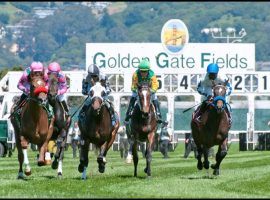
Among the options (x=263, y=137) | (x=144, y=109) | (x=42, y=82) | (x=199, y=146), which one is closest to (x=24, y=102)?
(x=42, y=82)

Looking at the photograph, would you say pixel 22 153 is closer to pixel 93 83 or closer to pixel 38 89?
pixel 38 89

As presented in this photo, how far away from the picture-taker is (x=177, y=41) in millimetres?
76125

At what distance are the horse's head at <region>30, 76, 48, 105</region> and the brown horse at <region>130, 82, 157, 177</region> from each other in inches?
90.1

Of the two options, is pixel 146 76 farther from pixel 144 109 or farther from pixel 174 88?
pixel 174 88

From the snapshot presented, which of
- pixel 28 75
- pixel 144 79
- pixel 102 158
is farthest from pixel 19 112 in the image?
pixel 144 79

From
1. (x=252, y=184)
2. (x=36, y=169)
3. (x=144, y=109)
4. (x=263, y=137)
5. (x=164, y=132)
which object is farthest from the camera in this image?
(x=263, y=137)

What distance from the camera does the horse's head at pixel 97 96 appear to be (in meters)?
25.8

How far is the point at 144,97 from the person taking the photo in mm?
26500

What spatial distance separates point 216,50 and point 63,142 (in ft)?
159

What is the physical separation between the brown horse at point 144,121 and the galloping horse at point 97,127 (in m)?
0.69

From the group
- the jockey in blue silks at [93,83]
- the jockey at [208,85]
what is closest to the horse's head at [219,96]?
the jockey at [208,85]

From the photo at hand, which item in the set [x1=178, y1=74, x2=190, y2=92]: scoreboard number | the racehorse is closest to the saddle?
the racehorse

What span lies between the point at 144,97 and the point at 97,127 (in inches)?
48.3

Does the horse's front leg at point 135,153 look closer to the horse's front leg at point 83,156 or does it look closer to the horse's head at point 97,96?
the horse's front leg at point 83,156
